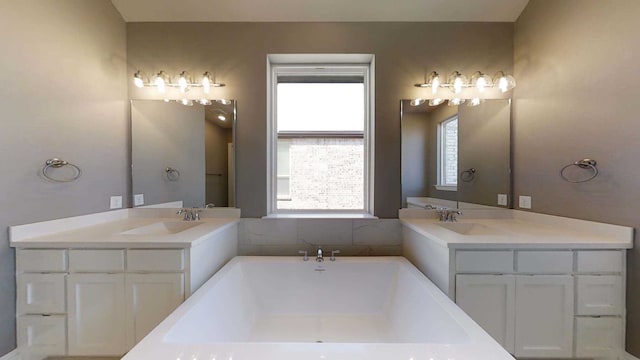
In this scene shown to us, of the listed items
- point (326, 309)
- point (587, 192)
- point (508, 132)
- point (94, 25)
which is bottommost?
point (326, 309)

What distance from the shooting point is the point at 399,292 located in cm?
179

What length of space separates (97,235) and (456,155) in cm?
274

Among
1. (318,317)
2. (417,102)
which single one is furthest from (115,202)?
(417,102)

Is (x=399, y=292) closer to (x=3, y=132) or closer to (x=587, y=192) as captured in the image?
(x=587, y=192)

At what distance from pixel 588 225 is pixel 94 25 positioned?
3.75 meters

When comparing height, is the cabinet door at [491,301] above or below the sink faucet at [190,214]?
below

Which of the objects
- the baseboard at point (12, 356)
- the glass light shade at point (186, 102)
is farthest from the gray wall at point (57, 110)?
the glass light shade at point (186, 102)

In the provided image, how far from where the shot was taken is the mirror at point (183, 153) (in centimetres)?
221

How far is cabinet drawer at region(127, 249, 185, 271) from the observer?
4.88 feet

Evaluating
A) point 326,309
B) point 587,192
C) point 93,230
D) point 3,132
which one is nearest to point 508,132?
point 587,192

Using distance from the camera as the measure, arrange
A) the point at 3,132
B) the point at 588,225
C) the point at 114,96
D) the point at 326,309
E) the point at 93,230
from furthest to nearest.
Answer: the point at 114,96
the point at 326,309
the point at 93,230
the point at 588,225
the point at 3,132

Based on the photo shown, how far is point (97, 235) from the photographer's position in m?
1.63

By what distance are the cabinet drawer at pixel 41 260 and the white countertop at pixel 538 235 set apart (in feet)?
7.26

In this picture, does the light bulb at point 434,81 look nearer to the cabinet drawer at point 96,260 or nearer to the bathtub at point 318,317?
the bathtub at point 318,317
